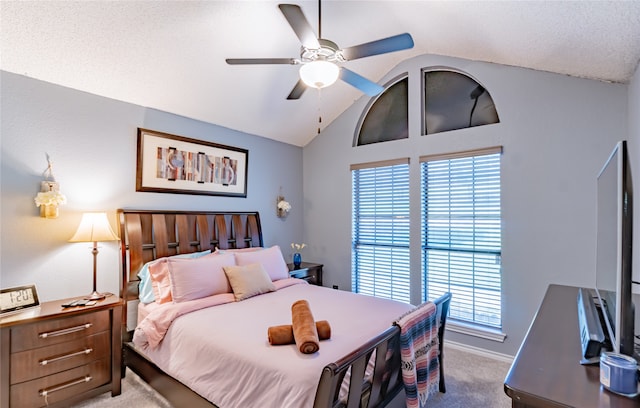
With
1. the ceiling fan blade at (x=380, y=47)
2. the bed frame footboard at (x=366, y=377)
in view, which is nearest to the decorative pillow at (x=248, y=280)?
the bed frame footboard at (x=366, y=377)

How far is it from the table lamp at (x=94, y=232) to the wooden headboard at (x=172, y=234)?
26 cm

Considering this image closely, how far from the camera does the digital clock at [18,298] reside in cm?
216

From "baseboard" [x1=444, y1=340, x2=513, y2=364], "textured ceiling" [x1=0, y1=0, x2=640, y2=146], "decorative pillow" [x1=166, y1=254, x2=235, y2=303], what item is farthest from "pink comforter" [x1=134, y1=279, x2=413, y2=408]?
"textured ceiling" [x1=0, y1=0, x2=640, y2=146]

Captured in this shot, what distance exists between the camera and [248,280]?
9.41 ft

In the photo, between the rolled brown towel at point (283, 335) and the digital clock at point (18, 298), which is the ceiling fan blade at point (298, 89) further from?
the digital clock at point (18, 298)

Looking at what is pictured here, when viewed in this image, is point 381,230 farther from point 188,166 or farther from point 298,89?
point 188,166

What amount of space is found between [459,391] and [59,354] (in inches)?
124

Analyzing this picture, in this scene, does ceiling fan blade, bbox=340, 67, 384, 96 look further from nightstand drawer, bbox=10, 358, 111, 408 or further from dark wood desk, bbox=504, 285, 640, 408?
nightstand drawer, bbox=10, 358, 111, 408

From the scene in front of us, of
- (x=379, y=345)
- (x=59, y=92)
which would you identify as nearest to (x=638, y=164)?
(x=379, y=345)

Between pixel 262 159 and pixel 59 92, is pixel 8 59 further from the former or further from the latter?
pixel 262 159

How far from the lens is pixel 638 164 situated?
206 cm

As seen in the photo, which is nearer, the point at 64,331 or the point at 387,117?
the point at 64,331

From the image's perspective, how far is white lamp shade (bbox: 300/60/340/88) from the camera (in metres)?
2.05

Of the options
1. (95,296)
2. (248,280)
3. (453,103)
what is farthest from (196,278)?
(453,103)
